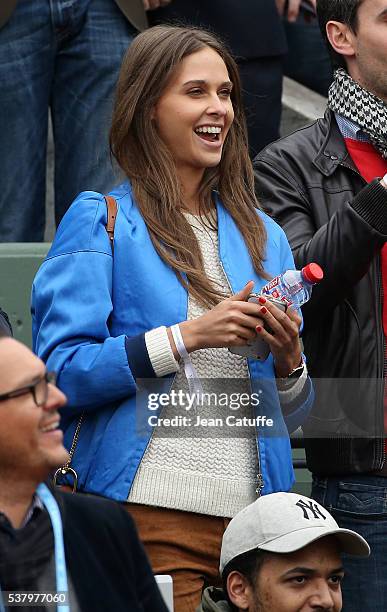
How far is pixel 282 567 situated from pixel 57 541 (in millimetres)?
1057

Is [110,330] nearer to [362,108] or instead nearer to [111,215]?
[111,215]

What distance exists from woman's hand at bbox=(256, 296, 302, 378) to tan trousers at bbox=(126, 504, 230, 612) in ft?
1.53

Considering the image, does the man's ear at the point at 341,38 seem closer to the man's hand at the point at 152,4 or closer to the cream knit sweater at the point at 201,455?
the man's hand at the point at 152,4

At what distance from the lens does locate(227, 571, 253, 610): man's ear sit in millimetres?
4180

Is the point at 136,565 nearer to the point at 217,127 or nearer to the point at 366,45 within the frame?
the point at 217,127

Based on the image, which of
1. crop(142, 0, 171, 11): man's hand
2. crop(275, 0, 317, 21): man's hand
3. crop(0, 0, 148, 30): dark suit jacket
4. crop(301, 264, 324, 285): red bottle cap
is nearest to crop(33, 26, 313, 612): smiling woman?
crop(301, 264, 324, 285): red bottle cap

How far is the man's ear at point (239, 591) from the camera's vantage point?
418 centimetres

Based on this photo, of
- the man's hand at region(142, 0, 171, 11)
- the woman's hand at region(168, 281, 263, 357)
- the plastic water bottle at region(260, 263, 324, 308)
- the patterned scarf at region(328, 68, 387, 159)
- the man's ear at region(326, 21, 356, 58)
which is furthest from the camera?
the man's hand at region(142, 0, 171, 11)

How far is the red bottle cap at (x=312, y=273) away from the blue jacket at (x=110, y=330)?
21 cm

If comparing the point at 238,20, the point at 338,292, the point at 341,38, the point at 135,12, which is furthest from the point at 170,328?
the point at 238,20

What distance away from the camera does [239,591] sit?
13.8 feet

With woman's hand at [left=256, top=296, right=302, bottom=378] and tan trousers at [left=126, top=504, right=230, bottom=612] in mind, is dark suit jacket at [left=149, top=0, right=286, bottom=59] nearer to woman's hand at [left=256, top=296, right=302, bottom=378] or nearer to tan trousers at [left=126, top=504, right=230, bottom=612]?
woman's hand at [left=256, top=296, right=302, bottom=378]

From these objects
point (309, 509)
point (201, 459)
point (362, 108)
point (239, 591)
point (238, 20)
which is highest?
point (362, 108)

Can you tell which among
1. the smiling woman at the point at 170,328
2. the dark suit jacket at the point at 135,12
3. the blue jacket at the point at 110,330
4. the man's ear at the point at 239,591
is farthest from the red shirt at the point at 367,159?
the man's ear at the point at 239,591
